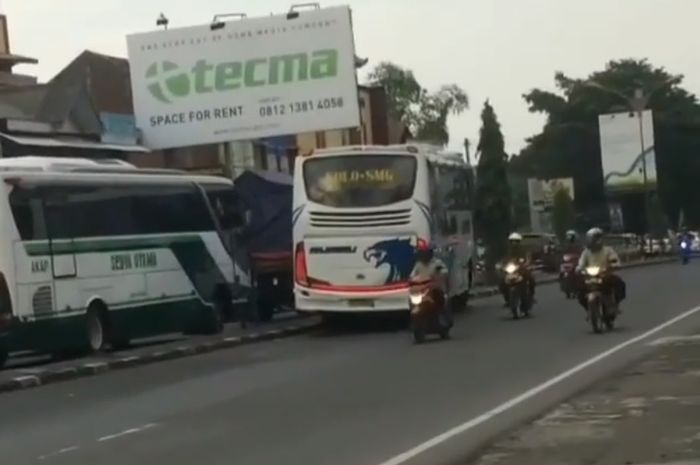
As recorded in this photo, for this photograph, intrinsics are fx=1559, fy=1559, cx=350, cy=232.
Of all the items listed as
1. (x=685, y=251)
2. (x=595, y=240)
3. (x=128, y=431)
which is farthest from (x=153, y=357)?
(x=685, y=251)

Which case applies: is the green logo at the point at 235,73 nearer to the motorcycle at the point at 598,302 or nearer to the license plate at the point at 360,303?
the license plate at the point at 360,303

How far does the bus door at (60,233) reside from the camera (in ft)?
82.1

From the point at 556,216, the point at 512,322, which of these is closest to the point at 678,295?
the point at 512,322

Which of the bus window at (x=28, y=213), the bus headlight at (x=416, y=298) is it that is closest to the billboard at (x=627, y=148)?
the bus headlight at (x=416, y=298)

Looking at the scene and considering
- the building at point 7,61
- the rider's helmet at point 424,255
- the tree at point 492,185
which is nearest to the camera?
the rider's helmet at point 424,255

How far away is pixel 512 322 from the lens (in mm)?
29297

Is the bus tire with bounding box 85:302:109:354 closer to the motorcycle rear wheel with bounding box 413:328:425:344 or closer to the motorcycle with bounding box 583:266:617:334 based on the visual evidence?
the motorcycle rear wheel with bounding box 413:328:425:344

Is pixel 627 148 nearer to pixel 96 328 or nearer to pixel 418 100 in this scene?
pixel 418 100

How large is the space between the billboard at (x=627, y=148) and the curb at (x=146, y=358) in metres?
46.3

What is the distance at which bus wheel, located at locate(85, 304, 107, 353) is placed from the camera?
26.0 meters

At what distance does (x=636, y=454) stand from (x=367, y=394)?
6.17m

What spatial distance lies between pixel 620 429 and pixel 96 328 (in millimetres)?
15343

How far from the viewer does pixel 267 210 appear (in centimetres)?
3631

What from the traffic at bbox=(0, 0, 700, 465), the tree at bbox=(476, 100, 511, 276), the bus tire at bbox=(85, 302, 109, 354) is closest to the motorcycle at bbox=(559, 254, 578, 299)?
the traffic at bbox=(0, 0, 700, 465)
